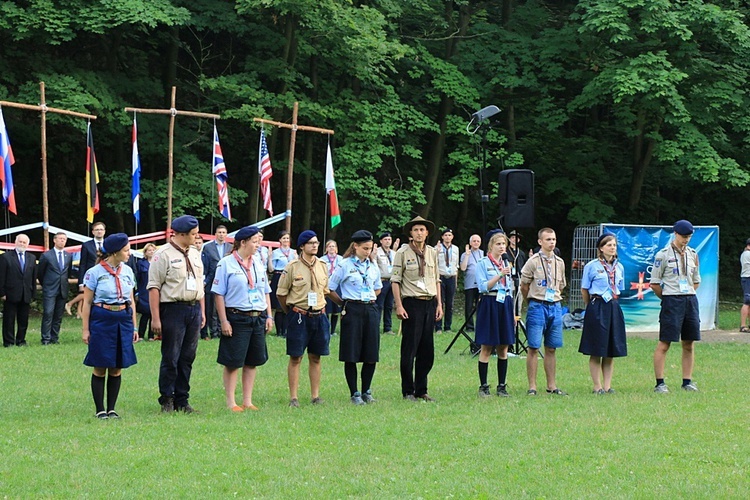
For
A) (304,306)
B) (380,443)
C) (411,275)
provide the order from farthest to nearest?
1. (411,275)
2. (304,306)
3. (380,443)

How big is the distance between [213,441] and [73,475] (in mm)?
1406

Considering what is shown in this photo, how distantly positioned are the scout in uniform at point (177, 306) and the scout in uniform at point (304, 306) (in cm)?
96

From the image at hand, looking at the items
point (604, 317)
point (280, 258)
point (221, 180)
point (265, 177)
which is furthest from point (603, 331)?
point (221, 180)

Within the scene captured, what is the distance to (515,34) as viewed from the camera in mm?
27922

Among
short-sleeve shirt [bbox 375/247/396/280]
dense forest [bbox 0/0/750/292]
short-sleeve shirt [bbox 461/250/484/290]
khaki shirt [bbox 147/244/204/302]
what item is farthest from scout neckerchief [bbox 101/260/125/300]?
dense forest [bbox 0/0/750/292]

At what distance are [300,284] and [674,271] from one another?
4.45 meters

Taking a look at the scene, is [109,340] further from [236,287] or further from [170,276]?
[236,287]

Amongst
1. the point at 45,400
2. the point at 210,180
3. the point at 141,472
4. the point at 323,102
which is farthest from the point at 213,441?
the point at 323,102

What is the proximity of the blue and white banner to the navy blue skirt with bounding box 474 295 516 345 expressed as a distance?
8.08 metres

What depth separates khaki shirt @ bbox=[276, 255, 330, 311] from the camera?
9789 millimetres

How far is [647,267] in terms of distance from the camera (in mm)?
18734

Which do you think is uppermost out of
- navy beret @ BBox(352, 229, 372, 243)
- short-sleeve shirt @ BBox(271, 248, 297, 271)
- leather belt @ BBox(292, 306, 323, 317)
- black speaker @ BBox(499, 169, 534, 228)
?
black speaker @ BBox(499, 169, 534, 228)

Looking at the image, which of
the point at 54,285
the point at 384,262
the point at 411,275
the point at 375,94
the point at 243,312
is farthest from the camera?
the point at 375,94

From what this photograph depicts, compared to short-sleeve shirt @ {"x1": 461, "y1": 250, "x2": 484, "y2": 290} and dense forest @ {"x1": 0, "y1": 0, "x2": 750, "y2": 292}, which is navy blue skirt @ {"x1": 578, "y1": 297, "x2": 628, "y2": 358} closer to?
short-sleeve shirt @ {"x1": 461, "y1": 250, "x2": 484, "y2": 290}
